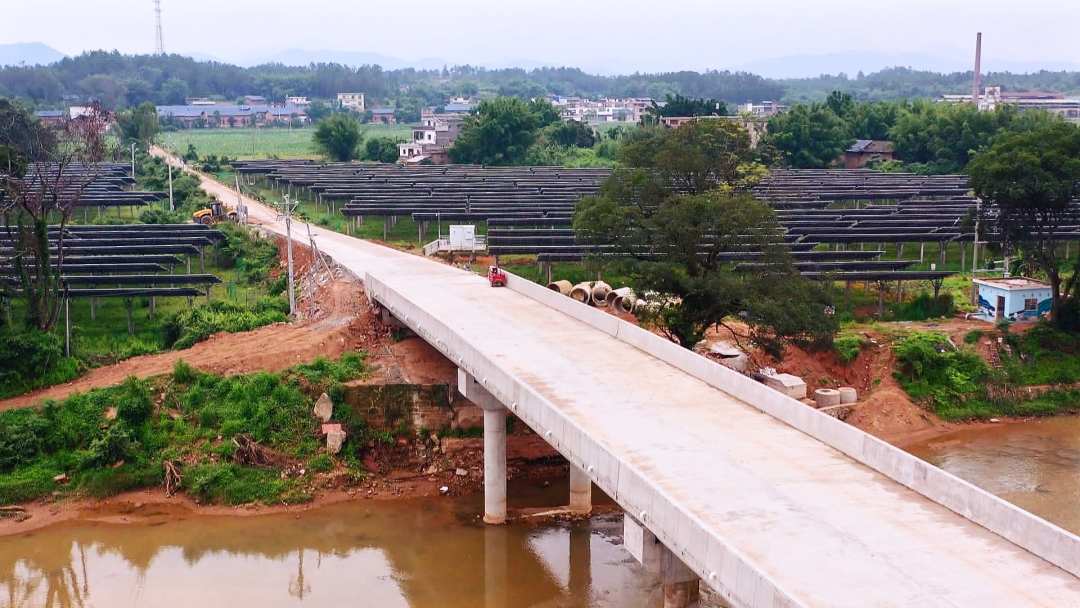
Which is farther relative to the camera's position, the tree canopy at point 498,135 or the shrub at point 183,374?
the tree canopy at point 498,135

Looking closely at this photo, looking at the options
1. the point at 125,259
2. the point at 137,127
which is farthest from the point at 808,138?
the point at 125,259

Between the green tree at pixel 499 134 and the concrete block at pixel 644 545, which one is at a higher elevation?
the green tree at pixel 499 134

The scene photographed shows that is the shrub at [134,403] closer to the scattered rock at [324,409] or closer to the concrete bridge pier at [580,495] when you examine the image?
the scattered rock at [324,409]

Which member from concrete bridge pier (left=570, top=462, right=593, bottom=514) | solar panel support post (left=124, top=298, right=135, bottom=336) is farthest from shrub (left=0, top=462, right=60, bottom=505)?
concrete bridge pier (left=570, top=462, right=593, bottom=514)

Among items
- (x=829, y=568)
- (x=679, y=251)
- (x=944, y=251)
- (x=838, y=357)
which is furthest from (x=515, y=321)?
Answer: (x=944, y=251)

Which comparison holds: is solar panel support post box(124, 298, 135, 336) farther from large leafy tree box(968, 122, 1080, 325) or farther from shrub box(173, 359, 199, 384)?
large leafy tree box(968, 122, 1080, 325)

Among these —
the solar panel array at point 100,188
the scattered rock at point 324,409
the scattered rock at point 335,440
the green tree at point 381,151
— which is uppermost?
the green tree at point 381,151

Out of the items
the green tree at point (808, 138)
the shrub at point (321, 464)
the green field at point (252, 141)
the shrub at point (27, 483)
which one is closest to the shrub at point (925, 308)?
the shrub at point (321, 464)
